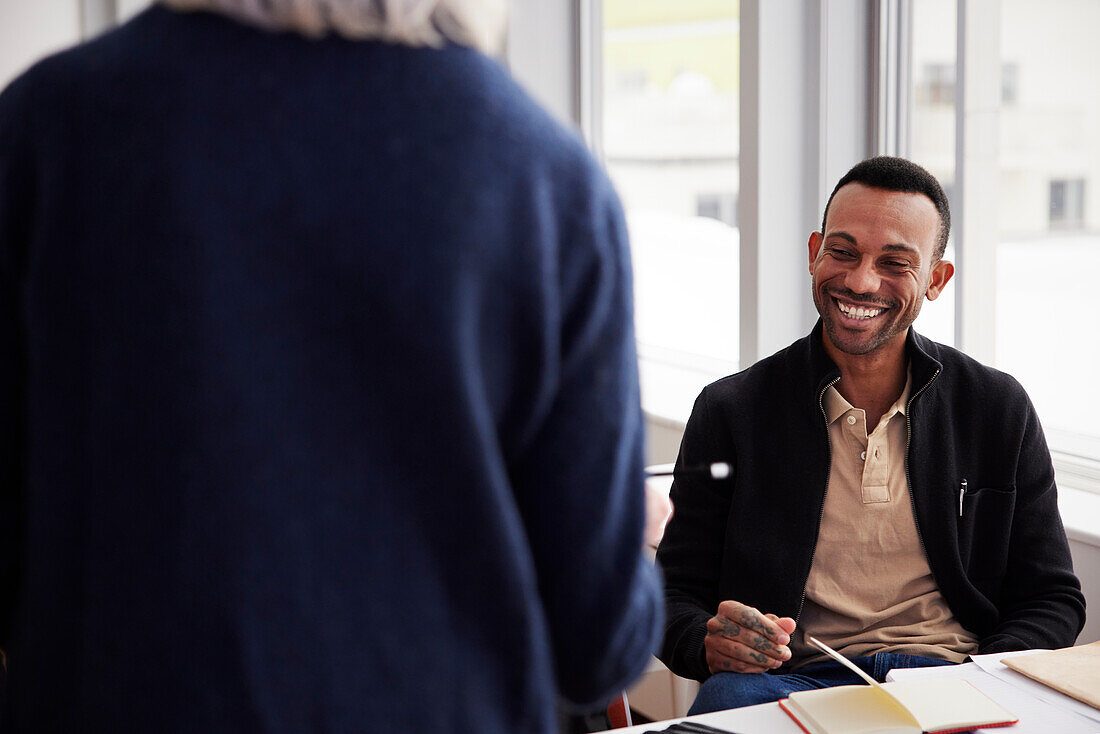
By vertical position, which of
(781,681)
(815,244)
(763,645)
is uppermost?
(815,244)

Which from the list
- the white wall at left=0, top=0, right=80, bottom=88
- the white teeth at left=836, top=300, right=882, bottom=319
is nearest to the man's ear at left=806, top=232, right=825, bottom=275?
the white teeth at left=836, top=300, right=882, bottom=319

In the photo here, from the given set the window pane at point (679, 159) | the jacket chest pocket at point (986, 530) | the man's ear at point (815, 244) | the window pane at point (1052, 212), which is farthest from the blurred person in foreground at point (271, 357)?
the window pane at point (679, 159)

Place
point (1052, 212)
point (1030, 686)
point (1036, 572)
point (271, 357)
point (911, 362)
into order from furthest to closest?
point (1052, 212)
point (911, 362)
point (1036, 572)
point (1030, 686)
point (271, 357)

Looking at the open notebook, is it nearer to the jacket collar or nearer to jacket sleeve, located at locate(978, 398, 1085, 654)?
jacket sleeve, located at locate(978, 398, 1085, 654)

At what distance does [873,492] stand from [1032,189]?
3.72 ft

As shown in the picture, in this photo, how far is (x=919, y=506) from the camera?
1854 mm

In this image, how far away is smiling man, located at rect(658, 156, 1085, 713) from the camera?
1.82 m

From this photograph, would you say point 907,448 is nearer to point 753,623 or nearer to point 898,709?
point 753,623

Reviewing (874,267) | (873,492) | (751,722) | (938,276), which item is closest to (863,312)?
(874,267)

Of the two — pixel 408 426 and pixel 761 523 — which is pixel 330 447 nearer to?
pixel 408 426

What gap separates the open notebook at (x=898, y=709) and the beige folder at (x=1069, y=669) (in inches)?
4.5

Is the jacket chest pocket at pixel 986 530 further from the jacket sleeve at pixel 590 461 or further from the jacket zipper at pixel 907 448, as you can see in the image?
the jacket sleeve at pixel 590 461

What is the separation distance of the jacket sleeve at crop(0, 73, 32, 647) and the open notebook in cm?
91

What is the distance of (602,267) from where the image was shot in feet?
2.32
